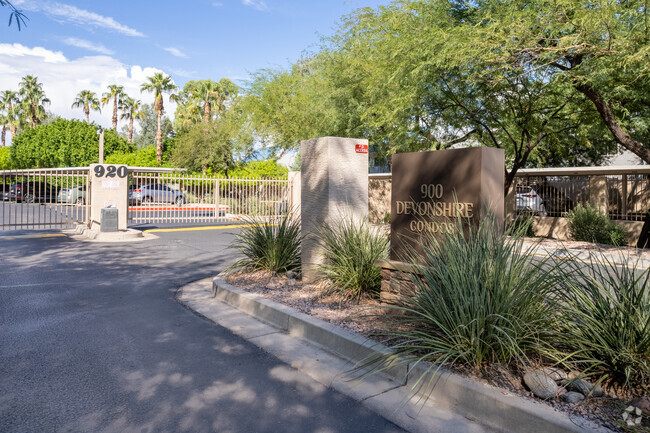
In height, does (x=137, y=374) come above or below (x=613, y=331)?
below

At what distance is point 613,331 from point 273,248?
5.86 metres

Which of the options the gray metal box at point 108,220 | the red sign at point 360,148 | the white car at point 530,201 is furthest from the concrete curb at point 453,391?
the white car at point 530,201

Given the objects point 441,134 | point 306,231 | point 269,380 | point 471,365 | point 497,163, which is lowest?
point 269,380

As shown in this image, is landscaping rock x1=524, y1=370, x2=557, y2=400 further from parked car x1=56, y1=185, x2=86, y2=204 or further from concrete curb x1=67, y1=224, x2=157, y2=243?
parked car x1=56, y1=185, x2=86, y2=204

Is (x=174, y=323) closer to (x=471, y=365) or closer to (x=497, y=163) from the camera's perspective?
(x=471, y=365)

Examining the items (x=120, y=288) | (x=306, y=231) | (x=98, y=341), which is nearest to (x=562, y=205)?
(x=306, y=231)

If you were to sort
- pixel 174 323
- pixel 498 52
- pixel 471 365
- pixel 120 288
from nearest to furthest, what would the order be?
pixel 471 365, pixel 174 323, pixel 120 288, pixel 498 52

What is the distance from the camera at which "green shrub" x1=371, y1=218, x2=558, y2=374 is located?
4.21 metres

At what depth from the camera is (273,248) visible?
888 cm

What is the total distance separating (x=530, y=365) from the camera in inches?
166

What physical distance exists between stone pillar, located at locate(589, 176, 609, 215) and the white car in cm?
191

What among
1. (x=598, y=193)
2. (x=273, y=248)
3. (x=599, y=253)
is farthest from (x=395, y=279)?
(x=598, y=193)

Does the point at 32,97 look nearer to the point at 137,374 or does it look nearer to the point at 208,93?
the point at 208,93

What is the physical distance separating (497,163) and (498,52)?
28.2 feet
